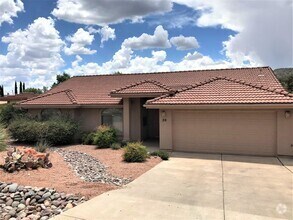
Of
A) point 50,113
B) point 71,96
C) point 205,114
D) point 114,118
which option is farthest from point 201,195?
point 50,113

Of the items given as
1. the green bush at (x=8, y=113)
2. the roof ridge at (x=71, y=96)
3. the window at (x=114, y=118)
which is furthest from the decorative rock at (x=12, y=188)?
the green bush at (x=8, y=113)

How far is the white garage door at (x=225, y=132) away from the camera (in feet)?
Answer: 50.1

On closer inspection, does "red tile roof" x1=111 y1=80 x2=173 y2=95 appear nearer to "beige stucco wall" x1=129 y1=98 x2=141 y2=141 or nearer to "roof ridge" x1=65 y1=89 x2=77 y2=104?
"beige stucco wall" x1=129 y1=98 x2=141 y2=141

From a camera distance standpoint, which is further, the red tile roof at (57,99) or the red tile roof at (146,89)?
the red tile roof at (57,99)

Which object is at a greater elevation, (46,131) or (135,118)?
(135,118)

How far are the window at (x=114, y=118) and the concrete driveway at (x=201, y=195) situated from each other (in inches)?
336

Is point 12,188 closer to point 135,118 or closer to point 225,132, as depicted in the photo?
point 225,132

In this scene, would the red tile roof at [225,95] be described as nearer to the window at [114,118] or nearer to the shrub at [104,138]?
the shrub at [104,138]

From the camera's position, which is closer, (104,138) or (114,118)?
(104,138)

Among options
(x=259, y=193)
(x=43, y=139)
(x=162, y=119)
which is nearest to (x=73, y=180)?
(x=259, y=193)

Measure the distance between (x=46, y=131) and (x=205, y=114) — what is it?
35.2ft

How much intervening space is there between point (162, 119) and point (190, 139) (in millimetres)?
2056

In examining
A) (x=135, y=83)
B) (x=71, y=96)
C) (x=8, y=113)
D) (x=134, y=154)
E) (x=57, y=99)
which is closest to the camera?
(x=134, y=154)

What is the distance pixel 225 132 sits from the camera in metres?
15.9
